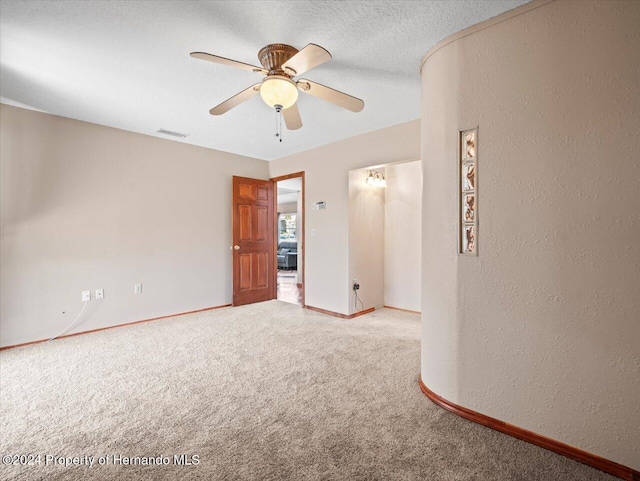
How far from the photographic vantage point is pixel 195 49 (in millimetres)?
2215

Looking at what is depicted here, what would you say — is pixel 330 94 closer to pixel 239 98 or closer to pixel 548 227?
pixel 239 98

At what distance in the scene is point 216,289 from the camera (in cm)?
490

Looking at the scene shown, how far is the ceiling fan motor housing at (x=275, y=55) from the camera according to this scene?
214cm

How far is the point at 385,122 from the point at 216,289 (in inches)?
137

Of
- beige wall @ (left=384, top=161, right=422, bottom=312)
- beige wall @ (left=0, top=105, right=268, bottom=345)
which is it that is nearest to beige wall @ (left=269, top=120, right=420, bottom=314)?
beige wall @ (left=384, top=161, right=422, bottom=312)

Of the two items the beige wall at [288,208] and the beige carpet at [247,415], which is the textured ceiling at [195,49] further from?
the beige wall at [288,208]

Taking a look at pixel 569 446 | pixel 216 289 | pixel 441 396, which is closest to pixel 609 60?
pixel 569 446

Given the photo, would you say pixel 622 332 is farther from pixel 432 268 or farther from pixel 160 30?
pixel 160 30

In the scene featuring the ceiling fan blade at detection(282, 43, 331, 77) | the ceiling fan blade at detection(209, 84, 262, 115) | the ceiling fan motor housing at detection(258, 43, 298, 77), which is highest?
the ceiling fan motor housing at detection(258, 43, 298, 77)

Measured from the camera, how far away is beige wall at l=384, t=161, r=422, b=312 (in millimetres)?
4535

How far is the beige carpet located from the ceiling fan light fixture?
2.11 m

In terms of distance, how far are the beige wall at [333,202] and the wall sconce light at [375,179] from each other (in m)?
0.43

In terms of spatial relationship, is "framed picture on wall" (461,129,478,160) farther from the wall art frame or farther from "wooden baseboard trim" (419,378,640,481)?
"wooden baseboard trim" (419,378,640,481)

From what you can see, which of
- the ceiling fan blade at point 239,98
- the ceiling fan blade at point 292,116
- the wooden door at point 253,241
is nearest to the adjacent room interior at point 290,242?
the wooden door at point 253,241
